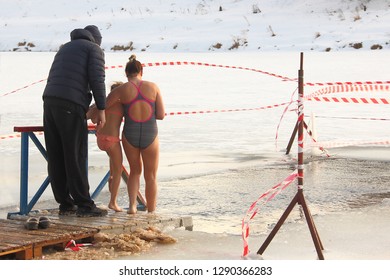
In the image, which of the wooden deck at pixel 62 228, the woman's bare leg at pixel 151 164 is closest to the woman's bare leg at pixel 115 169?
the wooden deck at pixel 62 228

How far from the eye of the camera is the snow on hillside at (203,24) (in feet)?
124

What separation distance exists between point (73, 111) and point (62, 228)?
100cm

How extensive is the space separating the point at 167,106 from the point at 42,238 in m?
12.0

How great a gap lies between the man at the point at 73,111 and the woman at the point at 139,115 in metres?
0.24

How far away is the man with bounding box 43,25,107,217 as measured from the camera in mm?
7738

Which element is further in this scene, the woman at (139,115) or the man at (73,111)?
the woman at (139,115)

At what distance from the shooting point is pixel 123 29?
147 ft

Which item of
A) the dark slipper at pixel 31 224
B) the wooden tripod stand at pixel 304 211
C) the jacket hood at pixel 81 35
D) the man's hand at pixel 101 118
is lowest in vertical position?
the dark slipper at pixel 31 224

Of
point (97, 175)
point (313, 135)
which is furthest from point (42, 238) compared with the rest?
point (313, 135)

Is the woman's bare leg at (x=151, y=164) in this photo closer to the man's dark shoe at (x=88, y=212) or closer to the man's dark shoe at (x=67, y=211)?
the man's dark shoe at (x=88, y=212)

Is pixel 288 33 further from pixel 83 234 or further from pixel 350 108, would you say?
pixel 83 234

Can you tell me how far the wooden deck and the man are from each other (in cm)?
20

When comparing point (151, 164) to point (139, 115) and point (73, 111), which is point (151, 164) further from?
point (73, 111)

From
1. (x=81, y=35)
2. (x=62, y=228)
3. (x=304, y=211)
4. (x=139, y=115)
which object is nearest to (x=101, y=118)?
(x=139, y=115)
